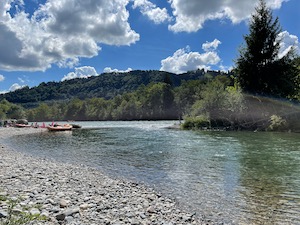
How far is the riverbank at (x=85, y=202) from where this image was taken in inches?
271

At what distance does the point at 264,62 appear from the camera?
46312mm

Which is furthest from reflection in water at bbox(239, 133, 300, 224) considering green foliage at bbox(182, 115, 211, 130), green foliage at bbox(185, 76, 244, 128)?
green foliage at bbox(182, 115, 211, 130)

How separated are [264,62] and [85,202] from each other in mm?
44782

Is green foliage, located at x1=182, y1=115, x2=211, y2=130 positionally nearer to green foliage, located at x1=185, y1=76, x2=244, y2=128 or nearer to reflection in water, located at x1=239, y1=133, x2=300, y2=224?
green foliage, located at x1=185, y1=76, x2=244, y2=128

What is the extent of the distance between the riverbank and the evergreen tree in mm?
39637

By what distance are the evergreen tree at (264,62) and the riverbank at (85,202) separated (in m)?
39.6

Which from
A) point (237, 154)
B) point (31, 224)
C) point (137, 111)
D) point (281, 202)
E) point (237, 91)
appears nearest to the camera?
point (31, 224)

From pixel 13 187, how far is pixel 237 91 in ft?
144

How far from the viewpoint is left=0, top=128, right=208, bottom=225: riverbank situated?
22.6 feet

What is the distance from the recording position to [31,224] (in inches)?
229

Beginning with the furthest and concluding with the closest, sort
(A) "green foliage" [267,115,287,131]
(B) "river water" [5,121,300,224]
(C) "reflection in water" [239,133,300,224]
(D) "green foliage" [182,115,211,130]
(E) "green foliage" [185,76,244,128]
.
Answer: (D) "green foliage" [182,115,211,130] → (E) "green foliage" [185,76,244,128] → (A) "green foliage" [267,115,287,131] → (B) "river water" [5,121,300,224] → (C) "reflection in water" [239,133,300,224]

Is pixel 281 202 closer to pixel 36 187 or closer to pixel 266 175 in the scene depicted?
pixel 266 175

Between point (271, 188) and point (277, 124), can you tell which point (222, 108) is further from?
point (271, 188)

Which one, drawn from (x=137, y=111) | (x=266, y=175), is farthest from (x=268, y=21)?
(x=137, y=111)
